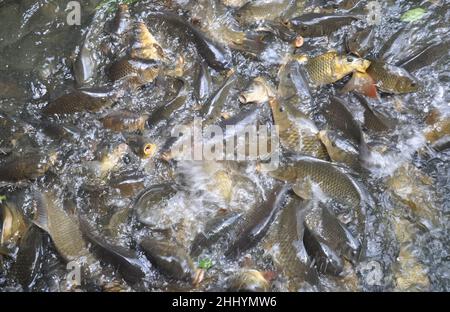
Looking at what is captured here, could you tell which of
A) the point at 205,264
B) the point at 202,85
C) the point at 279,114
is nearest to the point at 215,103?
the point at 202,85

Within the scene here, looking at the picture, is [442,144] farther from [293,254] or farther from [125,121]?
[125,121]

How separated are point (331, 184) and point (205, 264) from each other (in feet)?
3.50

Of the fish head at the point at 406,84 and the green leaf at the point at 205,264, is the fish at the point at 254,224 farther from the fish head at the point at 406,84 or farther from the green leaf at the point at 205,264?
the fish head at the point at 406,84

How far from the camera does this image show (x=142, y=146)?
3.71 m

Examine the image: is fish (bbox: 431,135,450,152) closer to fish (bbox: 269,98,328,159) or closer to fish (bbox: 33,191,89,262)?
fish (bbox: 269,98,328,159)

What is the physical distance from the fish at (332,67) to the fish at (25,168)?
237 cm

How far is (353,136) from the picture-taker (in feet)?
11.8

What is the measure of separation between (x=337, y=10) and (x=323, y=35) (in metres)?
0.47

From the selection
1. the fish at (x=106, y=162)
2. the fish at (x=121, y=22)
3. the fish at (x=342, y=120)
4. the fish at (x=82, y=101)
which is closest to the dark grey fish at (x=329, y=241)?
the fish at (x=342, y=120)

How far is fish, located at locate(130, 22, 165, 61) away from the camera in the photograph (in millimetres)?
4320

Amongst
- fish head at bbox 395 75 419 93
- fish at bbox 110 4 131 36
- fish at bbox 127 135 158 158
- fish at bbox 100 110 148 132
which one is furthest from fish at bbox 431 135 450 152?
fish at bbox 110 4 131 36

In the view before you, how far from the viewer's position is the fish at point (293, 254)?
3076mm

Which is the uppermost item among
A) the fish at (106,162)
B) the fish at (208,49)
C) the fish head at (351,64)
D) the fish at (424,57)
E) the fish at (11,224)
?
the fish at (208,49)
